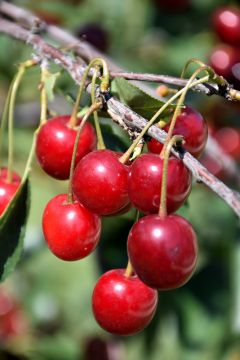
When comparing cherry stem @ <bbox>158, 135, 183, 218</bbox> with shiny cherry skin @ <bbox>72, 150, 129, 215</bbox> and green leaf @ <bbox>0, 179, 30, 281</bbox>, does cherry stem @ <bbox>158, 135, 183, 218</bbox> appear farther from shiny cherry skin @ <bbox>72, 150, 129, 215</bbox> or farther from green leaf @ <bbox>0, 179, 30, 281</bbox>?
green leaf @ <bbox>0, 179, 30, 281</bbox>

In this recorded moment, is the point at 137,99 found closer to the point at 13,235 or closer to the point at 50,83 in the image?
the point at 50,83

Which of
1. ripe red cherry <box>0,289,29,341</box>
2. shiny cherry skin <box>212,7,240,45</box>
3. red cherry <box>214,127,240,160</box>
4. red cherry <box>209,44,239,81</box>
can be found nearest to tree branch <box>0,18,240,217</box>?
red cherry <box>209,44,239,81</box>

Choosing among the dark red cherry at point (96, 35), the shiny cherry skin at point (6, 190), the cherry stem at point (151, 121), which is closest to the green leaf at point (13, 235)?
the shiny cherry skin at point (6, 190)

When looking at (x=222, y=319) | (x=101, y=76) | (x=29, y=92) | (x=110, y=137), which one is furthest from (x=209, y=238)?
(x=101, y=76)

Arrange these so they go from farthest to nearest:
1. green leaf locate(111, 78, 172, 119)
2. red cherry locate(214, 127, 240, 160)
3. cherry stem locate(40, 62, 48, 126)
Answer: red cherry locate(214, 127, 240, 160) → cherry stem locate(40, 62, 48, 126) → green leaf locate(111, 78, 172, 119)

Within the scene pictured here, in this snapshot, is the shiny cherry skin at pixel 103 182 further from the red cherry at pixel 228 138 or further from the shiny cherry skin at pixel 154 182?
the red cherry at pixel 228 138

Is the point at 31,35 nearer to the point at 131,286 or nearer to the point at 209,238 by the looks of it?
the point at 131,286
